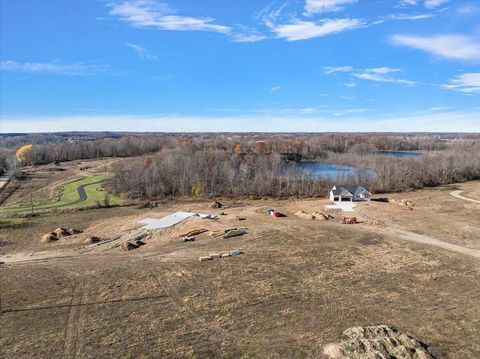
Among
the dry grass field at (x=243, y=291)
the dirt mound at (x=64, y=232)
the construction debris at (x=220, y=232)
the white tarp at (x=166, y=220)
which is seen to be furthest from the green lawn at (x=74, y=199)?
the construction debris at (x=220, y=232)

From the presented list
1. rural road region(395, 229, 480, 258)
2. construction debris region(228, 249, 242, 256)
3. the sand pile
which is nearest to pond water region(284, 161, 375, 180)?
the sand pile

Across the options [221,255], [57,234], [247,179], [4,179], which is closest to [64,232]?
[57,234]

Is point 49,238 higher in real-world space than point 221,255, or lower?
lower

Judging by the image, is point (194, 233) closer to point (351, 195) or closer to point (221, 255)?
point (221, 255)

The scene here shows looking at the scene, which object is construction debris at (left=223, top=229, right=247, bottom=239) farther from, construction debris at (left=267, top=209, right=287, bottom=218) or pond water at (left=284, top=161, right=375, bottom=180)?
pond water at (left=284, top=161, right=375, bottom=180)

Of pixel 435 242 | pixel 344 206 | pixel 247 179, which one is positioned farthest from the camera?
pixel 247 179

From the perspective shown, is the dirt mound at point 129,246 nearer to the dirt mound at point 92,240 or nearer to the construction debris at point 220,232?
the dirt mound at point 92,240

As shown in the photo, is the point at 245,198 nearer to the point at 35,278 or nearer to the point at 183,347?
the point at 35,278

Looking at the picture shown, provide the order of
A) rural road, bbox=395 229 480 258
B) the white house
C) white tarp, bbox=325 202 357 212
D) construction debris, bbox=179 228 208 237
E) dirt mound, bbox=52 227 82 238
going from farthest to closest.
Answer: the white house
white tarp, bbox=325 202 357 212
dirt mound, bbox=52 227 82 238
construction debris, bbox=179 228 208 237
rural road, bbox=395 229 480 258
